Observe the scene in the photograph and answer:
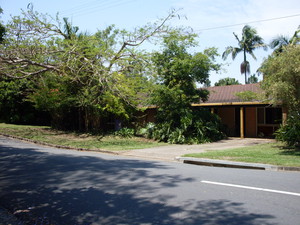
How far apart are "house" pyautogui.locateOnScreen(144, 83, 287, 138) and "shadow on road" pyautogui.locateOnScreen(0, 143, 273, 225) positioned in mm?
12304

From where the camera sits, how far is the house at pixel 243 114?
20455mm

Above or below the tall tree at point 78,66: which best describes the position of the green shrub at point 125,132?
below

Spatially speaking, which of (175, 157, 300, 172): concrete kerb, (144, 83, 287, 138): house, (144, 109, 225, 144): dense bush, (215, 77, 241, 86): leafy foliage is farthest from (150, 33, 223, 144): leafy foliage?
(215, 77, 241, 86): leafy foliage

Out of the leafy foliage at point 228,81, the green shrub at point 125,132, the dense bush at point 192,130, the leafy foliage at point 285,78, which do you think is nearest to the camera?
the leafy foliage at point 285,78

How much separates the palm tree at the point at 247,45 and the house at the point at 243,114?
2032 cm

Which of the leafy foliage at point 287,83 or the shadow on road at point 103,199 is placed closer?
the shadow on road at point 103,199

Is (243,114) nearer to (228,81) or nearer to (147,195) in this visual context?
(147,195)

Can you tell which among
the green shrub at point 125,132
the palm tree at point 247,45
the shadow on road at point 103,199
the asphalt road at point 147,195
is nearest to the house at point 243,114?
the green shrub at point 125,132

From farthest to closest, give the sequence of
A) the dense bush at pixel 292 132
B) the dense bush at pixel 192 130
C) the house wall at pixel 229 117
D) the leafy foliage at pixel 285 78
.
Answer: the house wall at pixel 229 117, the dense bush at pixel 192 130, the dense bush at pixel 292 132, the leafy foliage at pixel 285 78

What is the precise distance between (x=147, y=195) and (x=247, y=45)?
39775 millimetres

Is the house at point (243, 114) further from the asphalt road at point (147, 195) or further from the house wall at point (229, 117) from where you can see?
the asphalt road at point (147, 195)

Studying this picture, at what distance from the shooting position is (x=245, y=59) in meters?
43.1

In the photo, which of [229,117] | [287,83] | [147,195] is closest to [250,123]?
[229,117]

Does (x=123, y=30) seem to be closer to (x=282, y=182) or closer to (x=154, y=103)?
(x=154, y=103)
